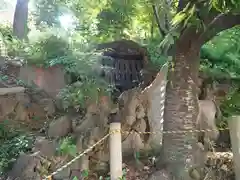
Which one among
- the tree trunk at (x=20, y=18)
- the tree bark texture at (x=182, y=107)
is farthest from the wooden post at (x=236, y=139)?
the tree trunk at (x=20, y=18)

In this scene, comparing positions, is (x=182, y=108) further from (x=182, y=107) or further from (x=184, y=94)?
(x=184, y=94)

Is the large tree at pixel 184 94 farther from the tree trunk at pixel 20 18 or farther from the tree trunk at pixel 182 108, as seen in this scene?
the tree trunk at pixel 20 18

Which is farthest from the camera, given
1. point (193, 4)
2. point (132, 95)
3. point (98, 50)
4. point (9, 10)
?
point (9, 10)

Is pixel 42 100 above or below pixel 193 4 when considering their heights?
below

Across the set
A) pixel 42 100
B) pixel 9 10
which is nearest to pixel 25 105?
pixel 42 100

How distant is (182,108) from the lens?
13.5 feet

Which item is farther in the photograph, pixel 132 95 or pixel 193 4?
pixel 132 95

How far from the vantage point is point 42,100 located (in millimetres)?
7020

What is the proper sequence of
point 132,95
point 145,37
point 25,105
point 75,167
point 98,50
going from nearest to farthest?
point 75,167 < point 132,95 < point 25,105 < point 98,50 < point 145,37

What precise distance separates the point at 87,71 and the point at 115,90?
2.67ft

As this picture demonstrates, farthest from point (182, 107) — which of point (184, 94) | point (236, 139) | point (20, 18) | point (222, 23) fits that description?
point (20, 18)

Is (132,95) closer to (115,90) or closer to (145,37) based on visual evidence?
(115,90)

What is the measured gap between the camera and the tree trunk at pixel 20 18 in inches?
398

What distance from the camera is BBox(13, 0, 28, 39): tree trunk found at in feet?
33.1
